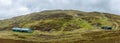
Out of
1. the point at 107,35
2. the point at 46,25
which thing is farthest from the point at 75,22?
the point at 107,35

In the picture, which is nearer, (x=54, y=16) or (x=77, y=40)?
(x=77, y=40)

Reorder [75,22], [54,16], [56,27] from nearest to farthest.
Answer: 1. [56,27]
2. [75,22]
3. [54,16]

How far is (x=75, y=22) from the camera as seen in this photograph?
16900 centimetres

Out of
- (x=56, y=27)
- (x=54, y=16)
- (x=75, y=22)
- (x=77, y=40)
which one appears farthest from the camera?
(x=54, y=16)

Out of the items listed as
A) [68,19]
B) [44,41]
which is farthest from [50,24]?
[44,41]

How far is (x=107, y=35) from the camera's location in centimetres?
10888

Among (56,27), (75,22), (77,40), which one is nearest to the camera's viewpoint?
(77,40)

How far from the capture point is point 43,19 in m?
179

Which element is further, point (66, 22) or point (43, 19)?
point (43, 19)

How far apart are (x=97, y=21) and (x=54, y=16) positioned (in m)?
30.8

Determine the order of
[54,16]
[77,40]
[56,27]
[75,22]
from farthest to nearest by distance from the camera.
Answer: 1. [54,16]
2. [75,22]
3. [56,27]
4. [77,40]

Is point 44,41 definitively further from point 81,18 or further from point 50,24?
point 81,18

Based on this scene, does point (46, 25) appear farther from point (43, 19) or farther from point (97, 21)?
point (97, 21)

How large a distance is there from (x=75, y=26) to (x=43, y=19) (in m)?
28.1
